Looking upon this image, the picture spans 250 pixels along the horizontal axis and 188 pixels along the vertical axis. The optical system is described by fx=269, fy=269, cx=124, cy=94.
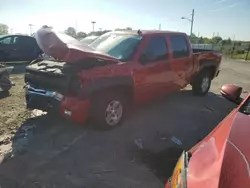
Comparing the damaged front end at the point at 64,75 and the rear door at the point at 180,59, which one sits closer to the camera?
the damaged front end at the point at 64,75

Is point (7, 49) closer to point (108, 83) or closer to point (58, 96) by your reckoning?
point (58, 96)

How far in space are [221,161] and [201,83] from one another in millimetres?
6223

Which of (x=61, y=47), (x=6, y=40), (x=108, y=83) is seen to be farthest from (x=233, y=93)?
(x=6, y=40)

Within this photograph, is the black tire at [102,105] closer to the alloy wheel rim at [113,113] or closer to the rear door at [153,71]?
the alloy wheel rim at [113,113]

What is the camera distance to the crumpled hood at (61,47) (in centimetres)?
407

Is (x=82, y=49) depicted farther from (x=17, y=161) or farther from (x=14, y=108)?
(x=14, y=108)

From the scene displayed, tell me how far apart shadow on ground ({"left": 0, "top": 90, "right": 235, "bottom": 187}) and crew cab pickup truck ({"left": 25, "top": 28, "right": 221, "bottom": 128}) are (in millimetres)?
439

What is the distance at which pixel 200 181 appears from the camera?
170cm

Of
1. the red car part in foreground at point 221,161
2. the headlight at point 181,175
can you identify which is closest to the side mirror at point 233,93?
the red car part in foreground at point 221,161

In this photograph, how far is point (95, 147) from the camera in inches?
167

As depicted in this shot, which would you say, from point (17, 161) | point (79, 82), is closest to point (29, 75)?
point (79, 82)

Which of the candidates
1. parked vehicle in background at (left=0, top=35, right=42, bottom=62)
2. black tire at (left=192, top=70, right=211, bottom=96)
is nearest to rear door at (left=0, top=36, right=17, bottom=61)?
parked vehicle in background at (left=0, top=35, right=42, bottom=62)

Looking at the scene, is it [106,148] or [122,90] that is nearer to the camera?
[106,148]

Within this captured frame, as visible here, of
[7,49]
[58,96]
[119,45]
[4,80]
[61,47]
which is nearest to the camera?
[61,47]
